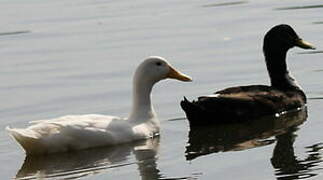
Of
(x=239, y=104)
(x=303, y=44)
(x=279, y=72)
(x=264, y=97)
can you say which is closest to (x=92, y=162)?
(x=239, y=104)

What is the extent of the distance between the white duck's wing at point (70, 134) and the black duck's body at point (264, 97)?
1.11 meters

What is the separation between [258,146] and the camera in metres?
12.5

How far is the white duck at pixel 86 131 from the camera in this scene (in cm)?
1242

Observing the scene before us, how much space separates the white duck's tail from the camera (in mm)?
12219

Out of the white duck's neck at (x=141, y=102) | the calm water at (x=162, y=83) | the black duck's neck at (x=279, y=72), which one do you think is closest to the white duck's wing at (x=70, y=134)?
the calm water at (x=162, y=83)

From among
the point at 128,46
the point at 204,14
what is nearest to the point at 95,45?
the point at 128,46

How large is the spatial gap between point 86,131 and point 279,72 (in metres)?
3.55

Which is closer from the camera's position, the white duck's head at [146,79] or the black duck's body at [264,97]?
the white duck's head at [146,79]

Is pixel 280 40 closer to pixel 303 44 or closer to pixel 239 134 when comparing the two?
pixel 303 44

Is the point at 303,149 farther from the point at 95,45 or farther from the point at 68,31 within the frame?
the point at 68,31

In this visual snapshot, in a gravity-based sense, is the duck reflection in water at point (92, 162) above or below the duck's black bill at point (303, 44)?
below

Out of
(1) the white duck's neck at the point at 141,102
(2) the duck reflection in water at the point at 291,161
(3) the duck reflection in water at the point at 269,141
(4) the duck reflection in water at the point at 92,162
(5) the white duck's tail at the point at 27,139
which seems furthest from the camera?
(1) the white duck's neck at the point at 141,102

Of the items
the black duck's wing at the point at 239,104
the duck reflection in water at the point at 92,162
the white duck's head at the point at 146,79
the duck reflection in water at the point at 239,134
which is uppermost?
the white duck's head at the point at 146,79

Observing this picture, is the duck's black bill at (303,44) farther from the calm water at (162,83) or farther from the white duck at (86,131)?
the white duck at (86,131)
